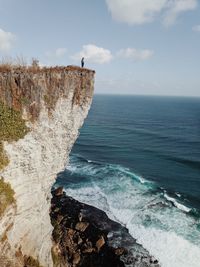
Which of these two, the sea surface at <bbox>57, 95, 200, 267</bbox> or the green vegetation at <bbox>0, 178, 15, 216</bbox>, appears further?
the sea surface at <bbox>57, 95, 200, 267</bbox>

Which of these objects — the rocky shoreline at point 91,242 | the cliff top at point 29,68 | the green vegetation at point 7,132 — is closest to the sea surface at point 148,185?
the rocky shoreline at point 91,242

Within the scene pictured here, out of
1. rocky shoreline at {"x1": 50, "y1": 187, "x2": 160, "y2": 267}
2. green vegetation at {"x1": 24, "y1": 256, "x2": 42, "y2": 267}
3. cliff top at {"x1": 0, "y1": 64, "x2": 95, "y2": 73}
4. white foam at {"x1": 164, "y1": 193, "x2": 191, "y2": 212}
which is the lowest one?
rocky shoreline at {"x1": 50, "y1": 187, "x2": 160, "y2": 267}

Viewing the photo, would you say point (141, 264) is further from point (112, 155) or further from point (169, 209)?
point (112, 155)

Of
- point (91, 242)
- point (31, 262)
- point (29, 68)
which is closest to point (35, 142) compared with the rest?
point (29, 68)

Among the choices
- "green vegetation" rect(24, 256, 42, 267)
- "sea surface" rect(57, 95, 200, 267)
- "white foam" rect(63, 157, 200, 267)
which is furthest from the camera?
"sea surface" rect(57, 95, 200, 267)

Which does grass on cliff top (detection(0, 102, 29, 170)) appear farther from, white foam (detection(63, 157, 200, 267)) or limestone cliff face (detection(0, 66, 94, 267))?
white foam (detection(63, 157, 200, 267))


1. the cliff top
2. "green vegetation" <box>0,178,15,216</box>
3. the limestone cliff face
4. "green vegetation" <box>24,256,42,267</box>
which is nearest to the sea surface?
"green vegetation" <box>24,256,42,267</box>

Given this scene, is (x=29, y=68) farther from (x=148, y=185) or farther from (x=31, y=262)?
(x=148, y=185)

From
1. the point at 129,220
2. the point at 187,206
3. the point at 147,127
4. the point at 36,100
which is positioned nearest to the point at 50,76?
the point at 36,100
